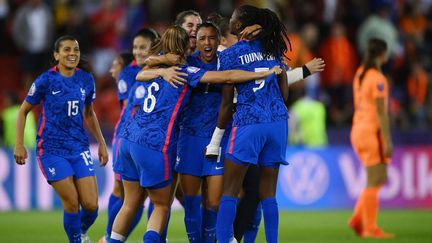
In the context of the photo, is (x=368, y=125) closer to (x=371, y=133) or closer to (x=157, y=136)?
(x=371, y=133)

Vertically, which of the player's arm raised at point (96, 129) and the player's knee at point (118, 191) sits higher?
the player's arm raised at point (96, 129)

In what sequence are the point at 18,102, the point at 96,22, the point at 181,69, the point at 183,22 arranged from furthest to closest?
the point at 96,22 < the point at 18,102 < the point at 183,22 < the point at 181,69

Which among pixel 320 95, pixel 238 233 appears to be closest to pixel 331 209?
pixel 320 95

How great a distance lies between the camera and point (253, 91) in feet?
29.8

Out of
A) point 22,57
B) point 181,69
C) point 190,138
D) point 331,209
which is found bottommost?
point 331,209

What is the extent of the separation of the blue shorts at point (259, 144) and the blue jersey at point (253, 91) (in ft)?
0.22

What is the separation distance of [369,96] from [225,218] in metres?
4.73

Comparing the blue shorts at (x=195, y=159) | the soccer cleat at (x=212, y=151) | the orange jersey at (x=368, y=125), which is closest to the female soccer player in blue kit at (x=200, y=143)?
the blue shorts at (x=195, y=159)

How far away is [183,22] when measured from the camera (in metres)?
10.2

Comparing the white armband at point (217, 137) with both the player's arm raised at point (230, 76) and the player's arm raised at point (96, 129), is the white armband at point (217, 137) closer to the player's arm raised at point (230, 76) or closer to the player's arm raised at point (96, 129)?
the player's arm raised at point (230, 76)

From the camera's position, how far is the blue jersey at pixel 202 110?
31.0 feet

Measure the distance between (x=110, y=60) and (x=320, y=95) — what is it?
446cm

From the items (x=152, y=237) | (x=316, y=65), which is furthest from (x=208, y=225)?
(x=316, y=65)

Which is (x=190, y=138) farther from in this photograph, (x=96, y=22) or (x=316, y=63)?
(x=96, y=22)
